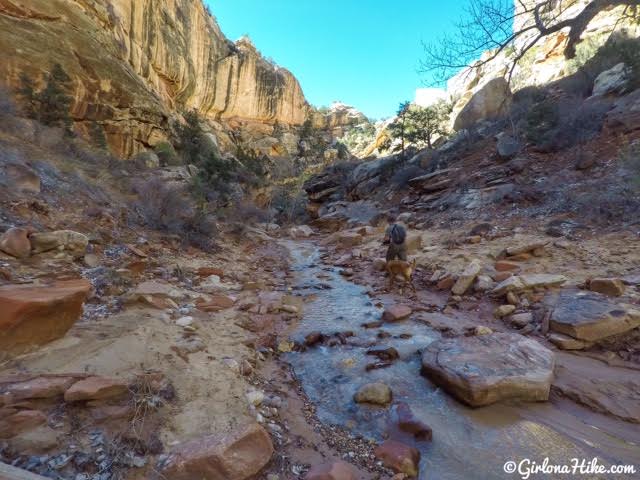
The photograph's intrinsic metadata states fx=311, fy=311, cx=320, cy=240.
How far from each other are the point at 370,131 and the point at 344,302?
1912 inches

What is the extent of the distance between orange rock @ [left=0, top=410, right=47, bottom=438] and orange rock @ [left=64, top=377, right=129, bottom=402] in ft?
0.47

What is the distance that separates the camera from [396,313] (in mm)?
4465

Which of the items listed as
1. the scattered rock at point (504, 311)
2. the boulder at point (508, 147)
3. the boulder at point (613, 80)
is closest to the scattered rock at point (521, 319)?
the scattered rock at point (504, 311)

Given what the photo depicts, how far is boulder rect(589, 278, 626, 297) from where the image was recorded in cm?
377

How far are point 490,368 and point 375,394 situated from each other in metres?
1.02

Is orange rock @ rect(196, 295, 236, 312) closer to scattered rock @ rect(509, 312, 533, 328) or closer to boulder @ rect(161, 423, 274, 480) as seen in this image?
boulder @ rect(161, 423, 274, 480)

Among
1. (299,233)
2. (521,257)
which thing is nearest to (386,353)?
(521,257)

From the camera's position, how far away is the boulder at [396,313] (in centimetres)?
441

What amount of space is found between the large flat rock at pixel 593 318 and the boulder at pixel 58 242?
5788 mm

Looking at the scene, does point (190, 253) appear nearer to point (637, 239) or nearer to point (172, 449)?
point (172, 449)

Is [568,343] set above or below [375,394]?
above

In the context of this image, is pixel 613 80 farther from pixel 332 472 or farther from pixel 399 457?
pixel 332 472

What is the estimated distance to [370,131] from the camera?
163 ft

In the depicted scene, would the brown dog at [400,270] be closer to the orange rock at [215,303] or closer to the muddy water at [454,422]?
the muddy water at [454,422]
